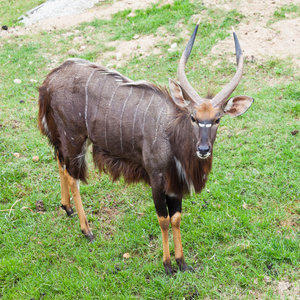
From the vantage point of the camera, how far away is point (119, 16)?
9312mm

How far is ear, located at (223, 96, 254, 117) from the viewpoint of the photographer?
3382 mm

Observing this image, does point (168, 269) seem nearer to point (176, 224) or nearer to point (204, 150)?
point (176, 224)

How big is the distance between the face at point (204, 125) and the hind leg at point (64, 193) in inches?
77.6

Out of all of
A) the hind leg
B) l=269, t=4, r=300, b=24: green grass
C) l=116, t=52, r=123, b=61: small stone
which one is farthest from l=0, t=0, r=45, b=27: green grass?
the hind leg

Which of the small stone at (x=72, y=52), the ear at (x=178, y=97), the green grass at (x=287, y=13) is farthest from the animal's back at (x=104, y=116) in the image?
the green grass at (x=287, y=13)

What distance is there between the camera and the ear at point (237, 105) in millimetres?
3382

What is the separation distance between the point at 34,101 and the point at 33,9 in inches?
183

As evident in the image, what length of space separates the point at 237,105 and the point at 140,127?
94 centimetres

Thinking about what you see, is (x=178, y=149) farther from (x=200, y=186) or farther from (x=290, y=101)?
(x=290, y=101)

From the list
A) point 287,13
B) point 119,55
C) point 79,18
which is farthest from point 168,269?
point 79,18

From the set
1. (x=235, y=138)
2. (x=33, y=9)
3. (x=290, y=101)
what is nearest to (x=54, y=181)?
(x=235, y=138)

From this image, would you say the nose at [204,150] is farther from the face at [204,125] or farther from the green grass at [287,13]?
the green grass at [287,13]

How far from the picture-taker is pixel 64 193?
4.69 metres

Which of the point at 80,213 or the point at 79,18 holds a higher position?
the point at 79,18
